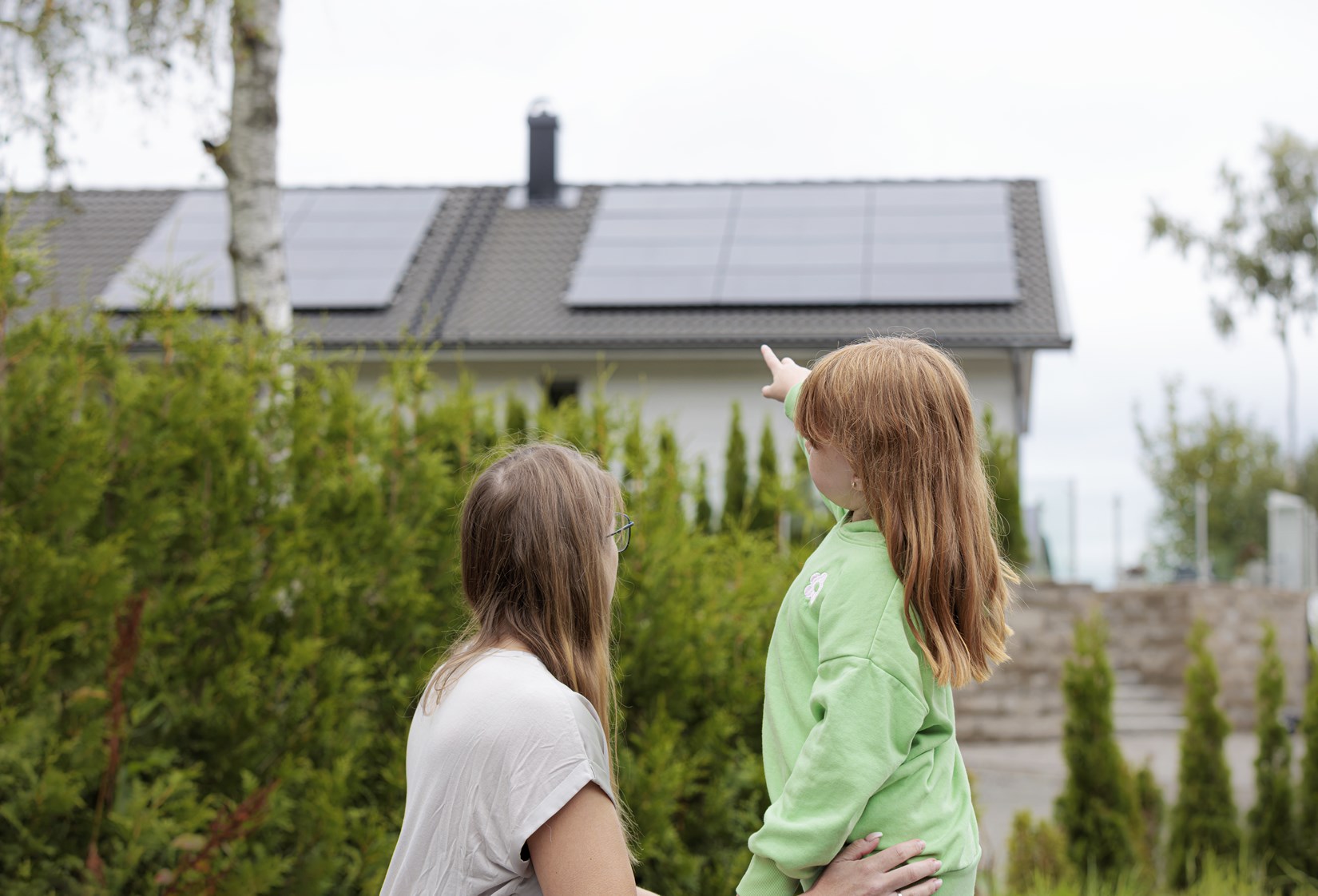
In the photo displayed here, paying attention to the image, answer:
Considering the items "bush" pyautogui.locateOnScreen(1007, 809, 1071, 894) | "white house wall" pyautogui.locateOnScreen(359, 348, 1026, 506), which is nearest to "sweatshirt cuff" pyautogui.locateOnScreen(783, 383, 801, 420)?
"bush" pyautogui.locateOnScreen(1007, 809, 1071, 894)

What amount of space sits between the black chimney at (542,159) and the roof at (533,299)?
0.43m

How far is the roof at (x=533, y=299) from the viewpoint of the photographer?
523 inches

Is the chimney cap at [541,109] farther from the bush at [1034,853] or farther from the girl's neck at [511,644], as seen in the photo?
the girl's neck at [511,644]

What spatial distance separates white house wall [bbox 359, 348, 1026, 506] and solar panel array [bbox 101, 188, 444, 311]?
136 cm

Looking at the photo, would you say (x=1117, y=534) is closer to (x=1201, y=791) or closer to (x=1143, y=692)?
(x=1143, y=692)

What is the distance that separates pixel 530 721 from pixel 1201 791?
6.71m

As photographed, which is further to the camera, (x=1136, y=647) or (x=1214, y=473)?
(x=1214, y=473)

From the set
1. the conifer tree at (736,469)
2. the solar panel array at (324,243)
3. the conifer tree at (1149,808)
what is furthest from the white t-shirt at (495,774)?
the solar panel array at (324,243)

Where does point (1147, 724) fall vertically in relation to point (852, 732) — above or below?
below

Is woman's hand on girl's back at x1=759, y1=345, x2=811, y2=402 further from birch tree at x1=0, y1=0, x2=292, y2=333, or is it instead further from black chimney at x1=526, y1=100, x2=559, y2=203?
black chimney at x1=526, y1=100, x2=559, y2=203

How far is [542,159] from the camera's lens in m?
18.8

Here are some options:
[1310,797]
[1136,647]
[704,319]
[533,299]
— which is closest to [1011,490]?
[704,319]

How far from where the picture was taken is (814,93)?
2311 cm

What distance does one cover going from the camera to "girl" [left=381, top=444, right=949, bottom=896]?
5.06 feet
